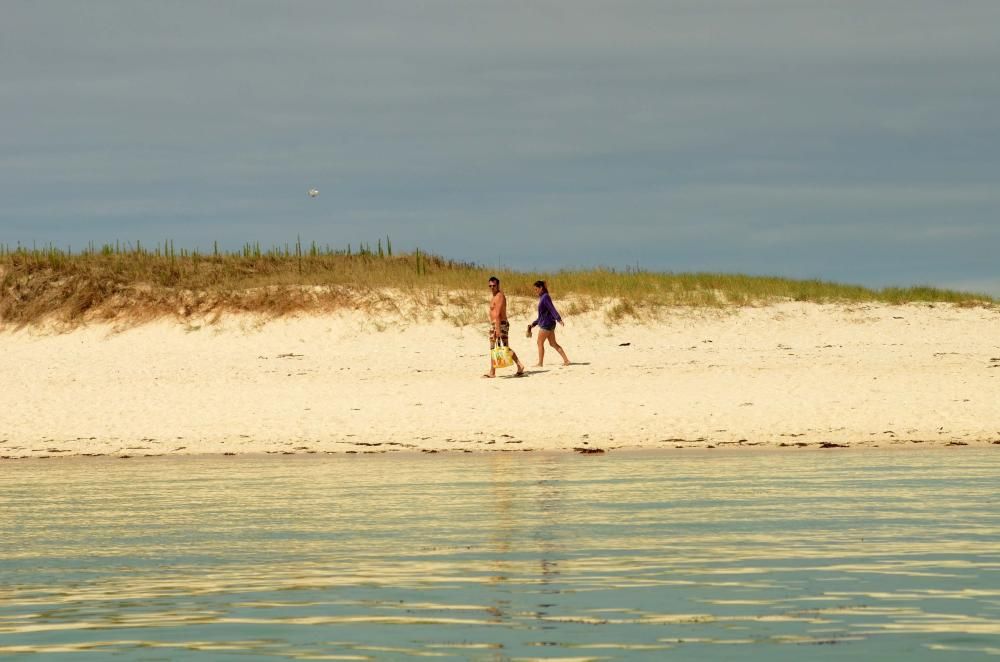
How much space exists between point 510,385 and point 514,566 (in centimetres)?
1450

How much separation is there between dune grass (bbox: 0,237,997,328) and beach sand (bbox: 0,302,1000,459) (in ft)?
2.16

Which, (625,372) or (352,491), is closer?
(352,491)

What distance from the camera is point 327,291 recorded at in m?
32.9

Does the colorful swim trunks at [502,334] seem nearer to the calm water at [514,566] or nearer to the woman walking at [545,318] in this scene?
the woman walking at [545,318]

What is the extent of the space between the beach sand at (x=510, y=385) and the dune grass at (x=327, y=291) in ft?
2.16

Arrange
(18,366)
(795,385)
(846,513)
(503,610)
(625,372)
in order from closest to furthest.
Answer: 1. (503,610)
2. (846,513)
3. (795,385)
4. (625,372)
5. (18,366)

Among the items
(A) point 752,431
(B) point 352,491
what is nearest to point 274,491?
(B) point 352,491

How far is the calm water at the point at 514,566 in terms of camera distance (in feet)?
21.6

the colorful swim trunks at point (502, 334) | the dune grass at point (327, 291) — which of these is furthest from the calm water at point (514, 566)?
the dune grass at point (327, 291)

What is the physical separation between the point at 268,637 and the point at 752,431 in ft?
44.9

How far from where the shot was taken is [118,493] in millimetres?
13930

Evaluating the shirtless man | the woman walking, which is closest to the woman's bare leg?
the woman walking

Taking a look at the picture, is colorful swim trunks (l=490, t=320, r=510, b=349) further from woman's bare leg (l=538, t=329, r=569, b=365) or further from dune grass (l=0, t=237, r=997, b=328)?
dune grass (l=0, t=237, r=997, b=328)

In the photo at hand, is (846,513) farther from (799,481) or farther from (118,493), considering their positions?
(118,493)
